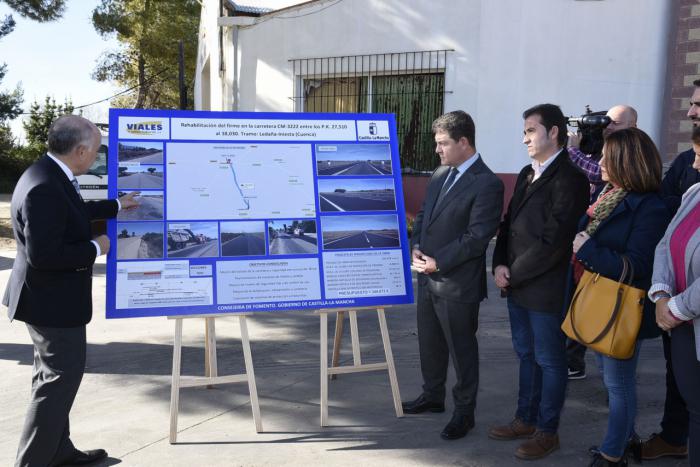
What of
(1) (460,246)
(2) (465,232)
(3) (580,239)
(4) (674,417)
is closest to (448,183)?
(2) (465,232)

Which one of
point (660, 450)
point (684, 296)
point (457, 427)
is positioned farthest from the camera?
point (457, 427)

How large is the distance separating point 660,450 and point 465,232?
159cm

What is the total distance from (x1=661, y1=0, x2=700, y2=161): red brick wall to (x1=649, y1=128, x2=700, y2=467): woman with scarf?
6.51 m

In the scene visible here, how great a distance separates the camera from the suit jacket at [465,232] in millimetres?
3617

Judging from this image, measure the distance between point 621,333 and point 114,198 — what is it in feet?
8.92

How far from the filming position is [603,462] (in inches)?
128

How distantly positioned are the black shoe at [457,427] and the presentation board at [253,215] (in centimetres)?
75

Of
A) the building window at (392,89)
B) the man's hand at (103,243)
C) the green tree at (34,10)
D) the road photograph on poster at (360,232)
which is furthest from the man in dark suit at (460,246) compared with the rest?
the green tree at (34,10)

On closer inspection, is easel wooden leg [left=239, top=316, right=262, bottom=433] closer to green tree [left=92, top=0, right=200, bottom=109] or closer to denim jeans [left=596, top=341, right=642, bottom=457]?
denim jeans [left=596, top=341, right=642, bottom=457]

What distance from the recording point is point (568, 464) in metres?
3.43

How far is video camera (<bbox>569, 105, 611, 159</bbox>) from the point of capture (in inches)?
166

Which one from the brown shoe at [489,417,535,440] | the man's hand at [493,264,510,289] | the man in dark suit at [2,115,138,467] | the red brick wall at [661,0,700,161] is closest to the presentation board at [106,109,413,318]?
the man in dark suit at [2,115,138,467]

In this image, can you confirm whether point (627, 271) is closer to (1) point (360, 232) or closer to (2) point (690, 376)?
(2) point (690, 376)

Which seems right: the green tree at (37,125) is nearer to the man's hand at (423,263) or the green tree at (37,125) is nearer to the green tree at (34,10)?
the green tree at (34,10)
